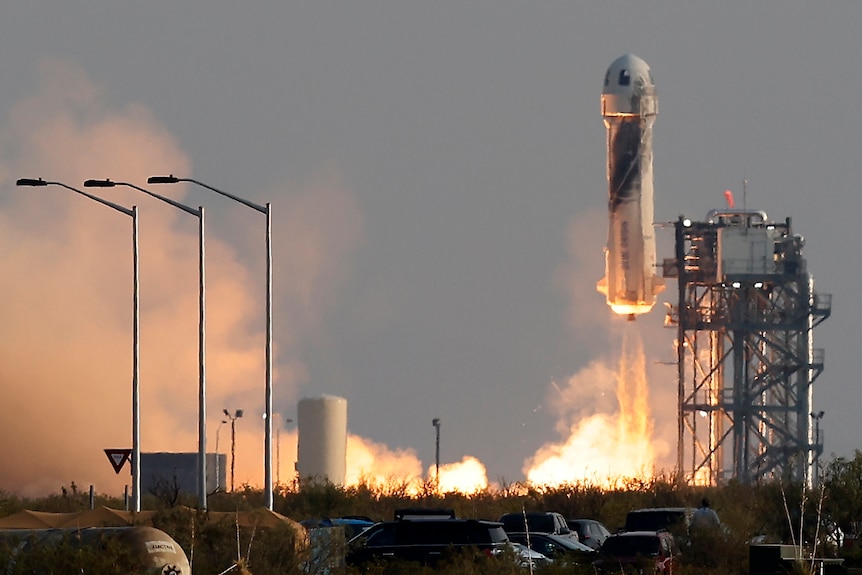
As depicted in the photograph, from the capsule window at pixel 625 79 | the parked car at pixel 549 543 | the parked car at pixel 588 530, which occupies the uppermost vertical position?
the capsule window at pixel 625 79

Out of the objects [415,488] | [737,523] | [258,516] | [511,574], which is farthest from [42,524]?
[415,488]

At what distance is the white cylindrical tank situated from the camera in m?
102

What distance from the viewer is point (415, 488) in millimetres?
97562

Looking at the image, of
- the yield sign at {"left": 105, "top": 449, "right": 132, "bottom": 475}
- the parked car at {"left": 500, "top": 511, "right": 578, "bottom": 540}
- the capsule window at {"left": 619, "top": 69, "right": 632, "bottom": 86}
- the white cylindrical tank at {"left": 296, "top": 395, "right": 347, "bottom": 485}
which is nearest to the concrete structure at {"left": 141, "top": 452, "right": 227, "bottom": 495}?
the white cylindrical tank at {"left": 296, "top": 395, "right": 347, "bottom": 485}

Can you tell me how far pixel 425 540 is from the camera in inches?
1831

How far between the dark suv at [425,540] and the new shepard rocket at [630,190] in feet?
164

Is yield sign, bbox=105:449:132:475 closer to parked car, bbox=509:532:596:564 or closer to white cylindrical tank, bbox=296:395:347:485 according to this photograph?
parked car, bbox=509:532:596:564

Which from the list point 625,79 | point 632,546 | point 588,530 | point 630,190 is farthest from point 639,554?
point 625,79

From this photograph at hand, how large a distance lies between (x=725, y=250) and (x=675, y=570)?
197 feet

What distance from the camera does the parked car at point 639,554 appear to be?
146ft

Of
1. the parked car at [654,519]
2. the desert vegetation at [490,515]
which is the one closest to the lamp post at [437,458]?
the desert vegetation at [490,515]

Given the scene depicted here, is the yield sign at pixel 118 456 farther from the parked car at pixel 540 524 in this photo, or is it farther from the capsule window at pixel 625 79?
the capsule window at pixel 625 79

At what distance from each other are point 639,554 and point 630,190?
174 feet

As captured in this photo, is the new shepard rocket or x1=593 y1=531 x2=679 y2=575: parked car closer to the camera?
x1=593 y1=531 x2=679 y2=575: parked car
